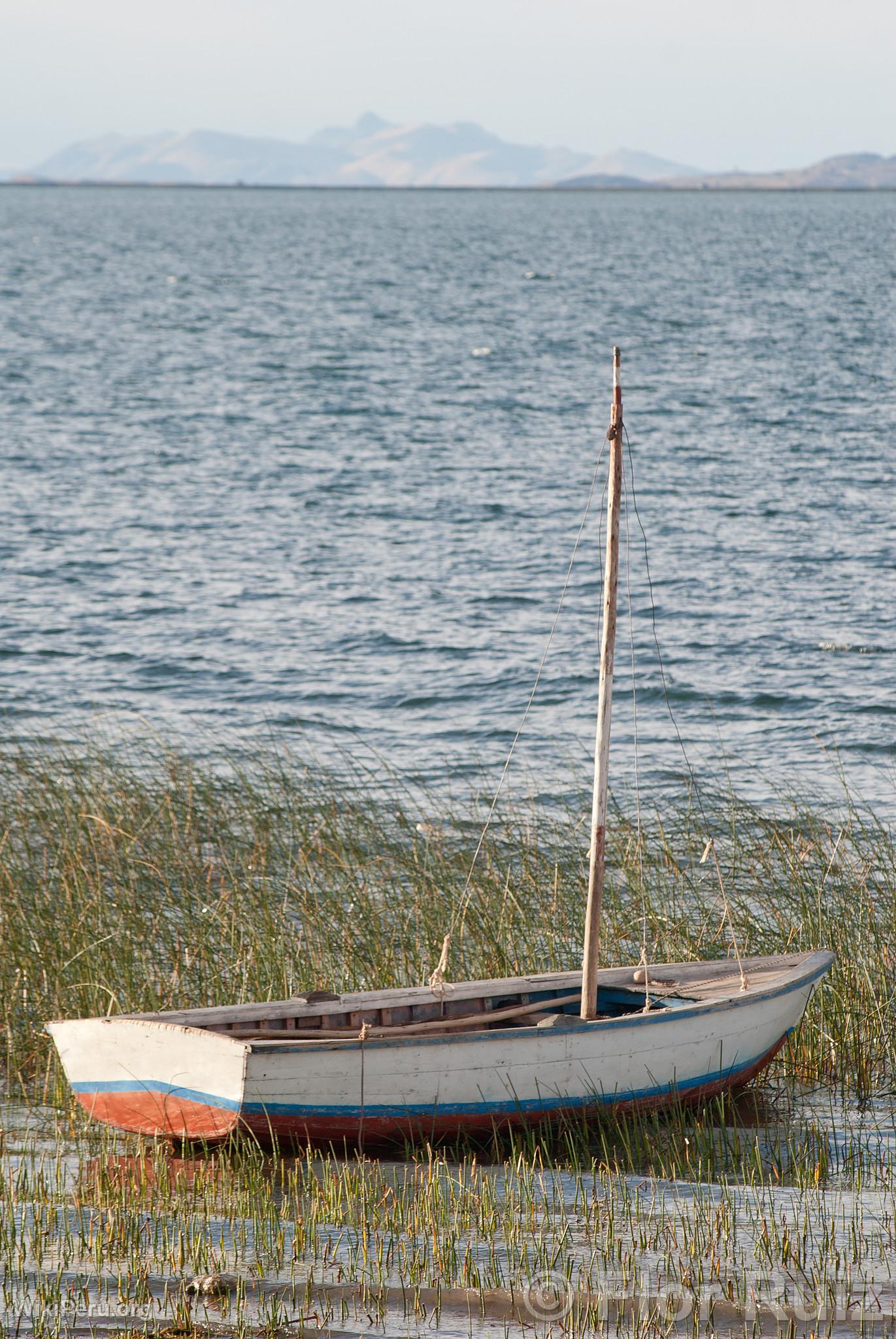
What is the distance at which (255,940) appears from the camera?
11141 millimetres

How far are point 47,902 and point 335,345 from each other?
171 ft

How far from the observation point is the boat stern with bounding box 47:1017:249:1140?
8.16 m

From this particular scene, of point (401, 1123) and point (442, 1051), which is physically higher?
point (442, 1051)

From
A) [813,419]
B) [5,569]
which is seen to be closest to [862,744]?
[5,569]

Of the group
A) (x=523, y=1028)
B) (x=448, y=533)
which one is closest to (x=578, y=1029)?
(x=523, y=1028)

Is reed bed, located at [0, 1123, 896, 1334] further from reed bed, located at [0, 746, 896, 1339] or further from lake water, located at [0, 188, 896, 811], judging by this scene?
lake water, located at [0, 188, 896, 811]

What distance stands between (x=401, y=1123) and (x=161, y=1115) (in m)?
1.37

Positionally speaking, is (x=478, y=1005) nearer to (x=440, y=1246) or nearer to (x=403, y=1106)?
(x=403, y=1106)

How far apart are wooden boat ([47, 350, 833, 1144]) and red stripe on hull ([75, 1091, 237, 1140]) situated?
10mm

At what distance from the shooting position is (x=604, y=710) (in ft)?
31.1

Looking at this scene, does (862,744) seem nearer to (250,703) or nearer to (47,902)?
(250,703)

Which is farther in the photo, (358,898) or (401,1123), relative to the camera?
(358,898)

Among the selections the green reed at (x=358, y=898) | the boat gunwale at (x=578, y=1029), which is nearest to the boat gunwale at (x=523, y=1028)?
the boat gunwale at (x=578, y=1029)

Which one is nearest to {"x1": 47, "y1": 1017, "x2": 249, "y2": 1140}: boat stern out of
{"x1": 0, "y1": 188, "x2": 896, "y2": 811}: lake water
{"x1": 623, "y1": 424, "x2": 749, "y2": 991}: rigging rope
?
{"x1": 623, "y1": 424, "x2": 749, "y2": 991}: rigging rope
